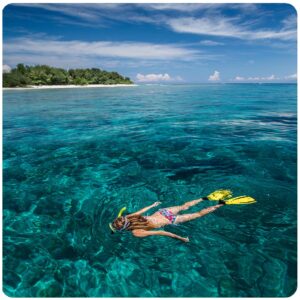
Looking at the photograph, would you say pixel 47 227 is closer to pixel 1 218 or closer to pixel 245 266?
pixel 1 218

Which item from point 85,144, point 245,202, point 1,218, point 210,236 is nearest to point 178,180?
point 245,202

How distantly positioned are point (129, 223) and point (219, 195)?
10.2ft

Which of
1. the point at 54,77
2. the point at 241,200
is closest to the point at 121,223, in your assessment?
the point at 241,200

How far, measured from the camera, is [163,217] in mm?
7250

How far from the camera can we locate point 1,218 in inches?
294

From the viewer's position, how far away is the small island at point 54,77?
66.3 meters

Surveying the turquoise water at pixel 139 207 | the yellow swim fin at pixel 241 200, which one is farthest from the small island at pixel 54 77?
the yellow swim fin at pixel 241 200

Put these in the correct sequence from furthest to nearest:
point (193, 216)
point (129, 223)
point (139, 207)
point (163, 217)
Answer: point (139, 207) → point (193, 216) → point (163, 217) → point (129, 223)

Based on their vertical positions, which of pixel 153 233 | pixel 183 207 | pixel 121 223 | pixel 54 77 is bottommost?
pixel 153 233

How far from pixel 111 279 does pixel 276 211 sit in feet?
15.9

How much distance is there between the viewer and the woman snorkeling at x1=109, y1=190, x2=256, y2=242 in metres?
6.52

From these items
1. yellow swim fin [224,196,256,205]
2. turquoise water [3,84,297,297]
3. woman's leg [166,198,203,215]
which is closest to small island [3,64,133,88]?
turquoise water [3,84,297,297]

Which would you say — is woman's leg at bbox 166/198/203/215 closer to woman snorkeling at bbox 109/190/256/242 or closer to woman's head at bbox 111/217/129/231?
woman snorkeling at bbox 109/190/256/242

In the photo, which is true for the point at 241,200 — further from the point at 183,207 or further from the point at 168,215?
the point at 168,215
